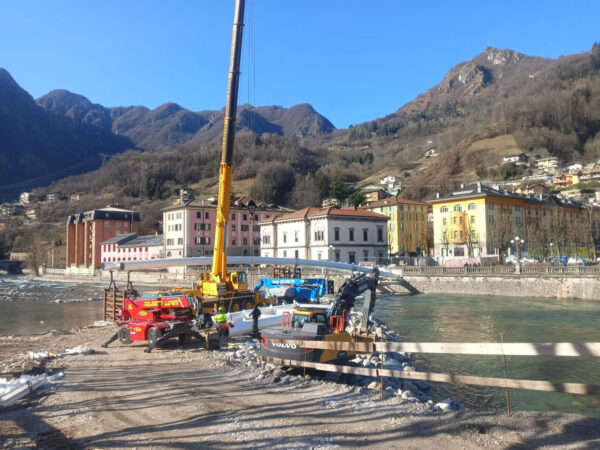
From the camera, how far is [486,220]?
58656 mm

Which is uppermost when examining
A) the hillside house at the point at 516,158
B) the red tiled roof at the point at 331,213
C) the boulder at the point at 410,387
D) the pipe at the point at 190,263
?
the hillside house at the point at 516,158

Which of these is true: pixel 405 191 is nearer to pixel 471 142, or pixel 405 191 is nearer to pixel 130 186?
pixel 471 142

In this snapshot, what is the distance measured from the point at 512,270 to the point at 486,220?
20.9m

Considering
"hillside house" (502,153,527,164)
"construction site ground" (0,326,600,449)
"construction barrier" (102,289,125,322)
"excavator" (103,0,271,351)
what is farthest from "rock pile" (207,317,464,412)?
"hillside house" (502,153,527,164)

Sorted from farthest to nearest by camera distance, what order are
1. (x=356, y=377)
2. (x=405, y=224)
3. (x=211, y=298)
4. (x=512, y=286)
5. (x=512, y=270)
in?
(x=405, y=224), (x=512, y=270), (x=512, y=286), (x=211, y=298), (x=356, y=377)

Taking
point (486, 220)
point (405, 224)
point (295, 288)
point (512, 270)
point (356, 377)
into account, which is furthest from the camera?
point (405, 224)

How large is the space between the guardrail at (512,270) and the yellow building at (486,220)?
13.1 meters

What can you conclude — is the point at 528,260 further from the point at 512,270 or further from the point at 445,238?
the point at 445,238

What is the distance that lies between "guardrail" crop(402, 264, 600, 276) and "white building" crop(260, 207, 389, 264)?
1248cm

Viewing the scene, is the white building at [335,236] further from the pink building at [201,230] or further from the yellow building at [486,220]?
the yellow building at [486,220]

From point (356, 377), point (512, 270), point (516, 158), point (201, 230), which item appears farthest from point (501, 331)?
point (516, 158)

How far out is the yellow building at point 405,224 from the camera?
72.1 metres

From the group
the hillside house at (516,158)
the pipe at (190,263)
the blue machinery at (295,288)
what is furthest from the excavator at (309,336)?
the hillside house at (516,158)

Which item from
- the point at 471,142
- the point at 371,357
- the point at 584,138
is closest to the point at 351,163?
the point at 471,142
